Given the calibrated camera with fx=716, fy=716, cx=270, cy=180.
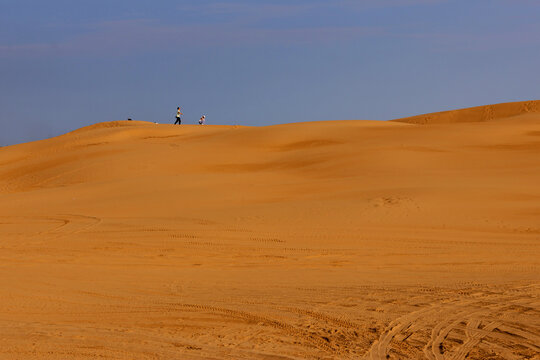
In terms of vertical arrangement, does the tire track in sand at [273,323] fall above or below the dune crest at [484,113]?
below

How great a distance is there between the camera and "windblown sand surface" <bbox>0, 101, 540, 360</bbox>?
18.8 feet

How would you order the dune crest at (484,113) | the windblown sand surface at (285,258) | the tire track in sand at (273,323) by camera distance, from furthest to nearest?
the dune crest at (484,113)
the windblown sand surface at (285,258)
the tire track in sand at (273,323)

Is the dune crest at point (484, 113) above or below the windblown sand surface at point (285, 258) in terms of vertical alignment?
above

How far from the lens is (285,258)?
940 centimetres

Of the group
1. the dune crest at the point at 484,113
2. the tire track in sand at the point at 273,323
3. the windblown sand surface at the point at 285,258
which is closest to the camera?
the tire track in sand at the point at 273,323

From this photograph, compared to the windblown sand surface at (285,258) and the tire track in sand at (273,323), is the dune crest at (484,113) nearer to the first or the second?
the windblown sand surface at (285,258)

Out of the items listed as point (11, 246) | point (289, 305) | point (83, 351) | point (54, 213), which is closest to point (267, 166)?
point (54, 213)

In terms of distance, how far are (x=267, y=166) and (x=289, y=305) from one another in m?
14.9

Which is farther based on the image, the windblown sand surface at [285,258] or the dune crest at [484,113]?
the dune crest at [484,113]

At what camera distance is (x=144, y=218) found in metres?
13.0

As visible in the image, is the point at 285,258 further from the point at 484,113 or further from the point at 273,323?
the point at 484,113

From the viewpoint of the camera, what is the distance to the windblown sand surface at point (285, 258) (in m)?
5.72

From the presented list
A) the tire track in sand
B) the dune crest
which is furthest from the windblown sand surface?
the dune crest

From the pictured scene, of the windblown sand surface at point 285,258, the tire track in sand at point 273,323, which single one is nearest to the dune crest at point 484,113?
the windblown sand surface at point 285,258
